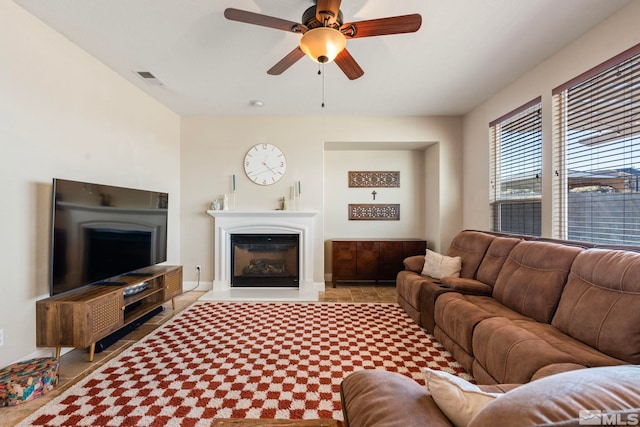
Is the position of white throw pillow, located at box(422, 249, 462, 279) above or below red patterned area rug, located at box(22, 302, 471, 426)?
above

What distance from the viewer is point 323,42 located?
1.80 metres

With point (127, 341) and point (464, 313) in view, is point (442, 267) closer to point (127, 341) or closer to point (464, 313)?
point (464, 313)

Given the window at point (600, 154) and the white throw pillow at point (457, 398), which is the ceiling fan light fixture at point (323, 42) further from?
the window at point (600, 154)

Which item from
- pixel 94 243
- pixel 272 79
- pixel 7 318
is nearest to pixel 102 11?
pixel 272 79

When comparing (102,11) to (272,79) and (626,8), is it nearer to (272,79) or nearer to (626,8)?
(272,79)

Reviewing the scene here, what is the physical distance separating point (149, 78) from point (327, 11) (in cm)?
233

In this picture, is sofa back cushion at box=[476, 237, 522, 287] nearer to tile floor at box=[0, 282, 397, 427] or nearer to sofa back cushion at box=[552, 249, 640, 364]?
sofa back cushion at box=[552, 249, 640, 364]

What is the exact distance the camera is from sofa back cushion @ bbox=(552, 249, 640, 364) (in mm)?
1396

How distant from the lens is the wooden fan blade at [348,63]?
6.81 feet

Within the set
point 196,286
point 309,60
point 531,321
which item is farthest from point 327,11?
point 196,286

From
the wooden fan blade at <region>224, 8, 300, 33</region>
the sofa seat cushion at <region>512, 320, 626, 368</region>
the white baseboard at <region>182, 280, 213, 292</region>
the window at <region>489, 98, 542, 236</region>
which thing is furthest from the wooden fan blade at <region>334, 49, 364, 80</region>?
the white baseboard at <region>182, 280, 213, 292</region>

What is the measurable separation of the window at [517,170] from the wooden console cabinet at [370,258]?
4.26 feet

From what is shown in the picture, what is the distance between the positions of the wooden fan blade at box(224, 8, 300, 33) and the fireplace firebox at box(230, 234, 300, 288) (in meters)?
2.94

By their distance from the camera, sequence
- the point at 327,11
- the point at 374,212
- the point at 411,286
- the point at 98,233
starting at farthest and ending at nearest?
1. the point at 374,212
2. the point at 411,286
3. the point at 98,233
4. the point at 327,11
